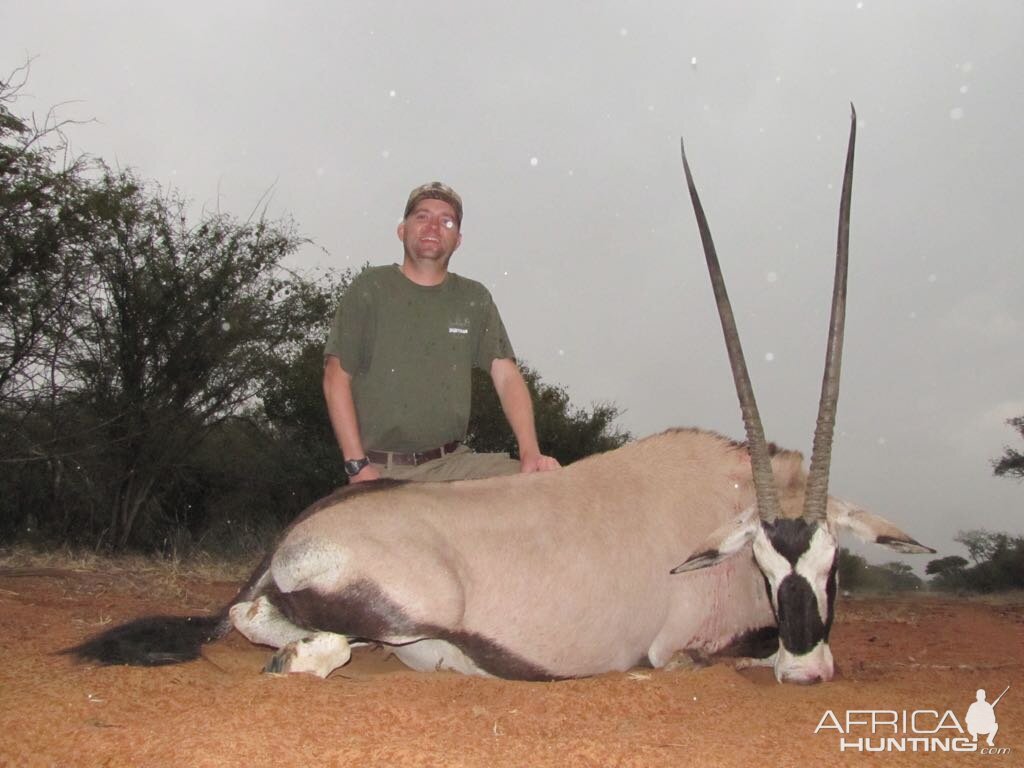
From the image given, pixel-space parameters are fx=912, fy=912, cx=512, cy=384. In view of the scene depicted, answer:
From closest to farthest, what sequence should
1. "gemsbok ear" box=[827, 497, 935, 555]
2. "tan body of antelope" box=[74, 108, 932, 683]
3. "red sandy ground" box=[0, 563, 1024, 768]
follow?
1. "red sandy ground" box=[0, 563, 1024, 768]
2. "tan body of antelope" box=[74, 108, 932, 683]
3. "gemsbok ear" box=[827, 497, 935, 555]

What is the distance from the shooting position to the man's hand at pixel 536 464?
4.55 metres

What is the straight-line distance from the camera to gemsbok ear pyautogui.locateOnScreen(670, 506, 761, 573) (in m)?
3.77

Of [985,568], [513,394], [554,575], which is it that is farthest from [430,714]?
[985,568]

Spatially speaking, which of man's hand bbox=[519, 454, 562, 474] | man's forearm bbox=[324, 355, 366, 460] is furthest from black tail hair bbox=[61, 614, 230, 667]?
man's hand bbox=[519, 454, 562, 474]

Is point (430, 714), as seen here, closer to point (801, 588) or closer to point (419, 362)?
point (801, 588)

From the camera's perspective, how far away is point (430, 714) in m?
2.79

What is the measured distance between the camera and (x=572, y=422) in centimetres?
1858

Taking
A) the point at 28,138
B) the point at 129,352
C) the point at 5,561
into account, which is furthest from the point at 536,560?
the point at 129,352

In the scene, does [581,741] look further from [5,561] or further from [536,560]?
[5,561]

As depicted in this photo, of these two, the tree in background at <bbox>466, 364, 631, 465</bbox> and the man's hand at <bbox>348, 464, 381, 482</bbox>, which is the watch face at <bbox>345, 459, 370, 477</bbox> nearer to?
the man's hand at <bbox>348, 464, 381, 482</bbox>

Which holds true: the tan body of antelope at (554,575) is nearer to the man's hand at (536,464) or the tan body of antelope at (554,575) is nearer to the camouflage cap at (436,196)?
the man's hand at (536,464)
